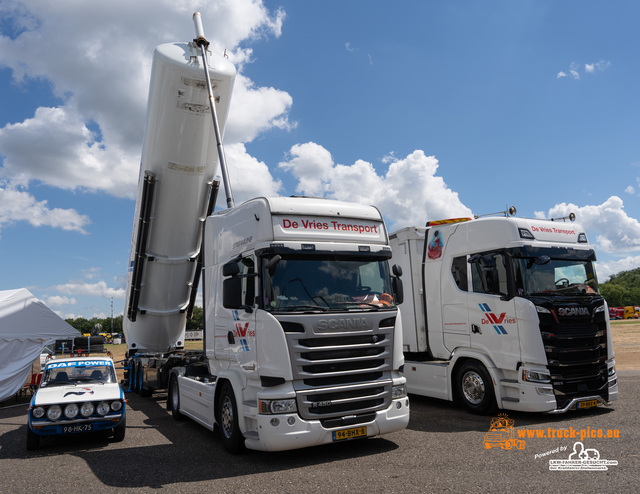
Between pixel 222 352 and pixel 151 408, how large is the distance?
4.98 meters

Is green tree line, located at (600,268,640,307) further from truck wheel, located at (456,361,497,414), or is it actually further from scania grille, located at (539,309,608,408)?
truck wheel, located at (456,361,497,414)

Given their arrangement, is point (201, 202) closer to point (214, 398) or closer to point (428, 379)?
point (214, 398)

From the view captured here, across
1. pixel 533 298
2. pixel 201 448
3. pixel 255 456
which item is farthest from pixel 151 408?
pixel 533 298

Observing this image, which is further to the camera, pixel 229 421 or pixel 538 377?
pixel 538 377

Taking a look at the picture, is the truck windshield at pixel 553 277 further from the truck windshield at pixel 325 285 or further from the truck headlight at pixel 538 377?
the truck windshield at pixel 325 285

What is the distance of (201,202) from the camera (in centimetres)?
1141

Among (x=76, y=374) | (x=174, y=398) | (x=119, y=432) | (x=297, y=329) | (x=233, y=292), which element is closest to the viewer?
(x=297, y=329)

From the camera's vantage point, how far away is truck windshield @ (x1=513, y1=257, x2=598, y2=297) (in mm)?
8578

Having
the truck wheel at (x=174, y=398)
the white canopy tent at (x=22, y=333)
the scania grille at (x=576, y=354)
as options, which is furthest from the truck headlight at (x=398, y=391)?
the white canopy tent at (x=22, y=333)

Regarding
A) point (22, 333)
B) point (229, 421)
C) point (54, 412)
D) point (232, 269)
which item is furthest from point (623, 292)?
point (54, 412)

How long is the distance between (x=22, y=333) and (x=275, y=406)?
1075 centimetres

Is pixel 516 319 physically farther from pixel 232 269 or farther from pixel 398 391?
pixel 232 269

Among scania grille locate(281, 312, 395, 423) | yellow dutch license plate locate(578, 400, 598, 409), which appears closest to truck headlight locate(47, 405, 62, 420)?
scania grille locate(281, 312, 395, 423)

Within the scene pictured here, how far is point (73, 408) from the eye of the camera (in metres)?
7.66
